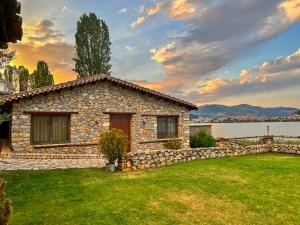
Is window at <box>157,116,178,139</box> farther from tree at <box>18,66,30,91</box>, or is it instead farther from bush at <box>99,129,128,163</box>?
tree at <box>18,66,30,91</box>

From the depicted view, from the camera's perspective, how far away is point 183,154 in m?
16.8

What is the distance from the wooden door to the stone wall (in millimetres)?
5480

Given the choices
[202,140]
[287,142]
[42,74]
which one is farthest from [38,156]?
[42,74]

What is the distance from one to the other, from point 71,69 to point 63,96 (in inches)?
682

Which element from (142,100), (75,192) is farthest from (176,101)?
(75,192)

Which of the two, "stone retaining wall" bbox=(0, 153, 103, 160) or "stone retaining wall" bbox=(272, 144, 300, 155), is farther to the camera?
"stone retaining wall" bbox=(272, 144, 300, 155)

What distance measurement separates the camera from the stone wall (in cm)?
1419

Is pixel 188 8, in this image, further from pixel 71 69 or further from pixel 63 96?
pixel 71 69

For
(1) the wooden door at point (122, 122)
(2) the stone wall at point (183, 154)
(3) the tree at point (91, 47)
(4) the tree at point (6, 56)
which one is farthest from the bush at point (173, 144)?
(4) the tree at point (6, 56)

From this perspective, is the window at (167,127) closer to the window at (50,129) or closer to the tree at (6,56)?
the window at (50,129)

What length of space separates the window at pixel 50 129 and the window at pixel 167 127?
668 centimetres

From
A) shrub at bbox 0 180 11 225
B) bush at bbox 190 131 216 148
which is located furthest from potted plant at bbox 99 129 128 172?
bush at bbox 190 131 216 148

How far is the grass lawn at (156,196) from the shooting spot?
7867 millimetres

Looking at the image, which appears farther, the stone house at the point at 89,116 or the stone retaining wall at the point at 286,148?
the stone retaining wall at the point at 286,148
